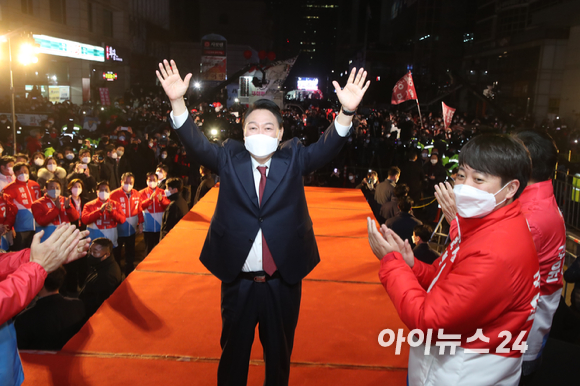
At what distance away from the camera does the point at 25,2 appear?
2125cm

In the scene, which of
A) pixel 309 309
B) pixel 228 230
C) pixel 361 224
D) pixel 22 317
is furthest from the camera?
pixel 361 224

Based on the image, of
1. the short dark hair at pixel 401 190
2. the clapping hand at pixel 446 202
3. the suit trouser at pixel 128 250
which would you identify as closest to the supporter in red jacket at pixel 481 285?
the clapping hand at pixel 446 202

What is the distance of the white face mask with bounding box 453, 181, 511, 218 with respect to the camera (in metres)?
1.68

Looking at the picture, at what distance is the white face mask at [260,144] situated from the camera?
8.29 feet

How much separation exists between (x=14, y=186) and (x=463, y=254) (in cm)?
706

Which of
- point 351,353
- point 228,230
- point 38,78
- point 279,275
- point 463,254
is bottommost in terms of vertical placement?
point 351,353

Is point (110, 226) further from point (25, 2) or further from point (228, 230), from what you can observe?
point (25, 2)

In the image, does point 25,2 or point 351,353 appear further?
point 25,2

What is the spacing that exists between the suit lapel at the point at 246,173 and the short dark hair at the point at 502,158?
1.25 meters

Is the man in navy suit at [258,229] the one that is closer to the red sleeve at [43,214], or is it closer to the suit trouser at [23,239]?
the red sleeve at [43,214]

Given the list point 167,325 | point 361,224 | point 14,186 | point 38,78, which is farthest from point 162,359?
point 38,78

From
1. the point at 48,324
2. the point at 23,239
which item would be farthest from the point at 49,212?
the point at 48,324

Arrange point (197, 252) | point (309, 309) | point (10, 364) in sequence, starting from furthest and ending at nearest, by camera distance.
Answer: point (197, 252) < point (309, 309) < point (10, 364)

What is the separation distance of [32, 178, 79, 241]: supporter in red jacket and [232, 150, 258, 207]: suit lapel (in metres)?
4.44
